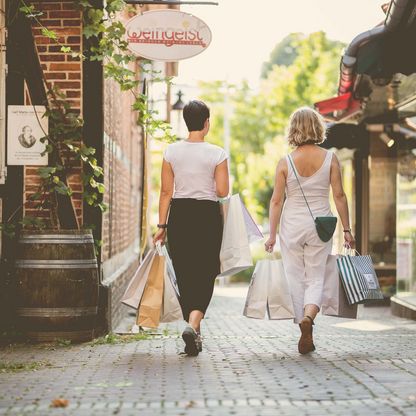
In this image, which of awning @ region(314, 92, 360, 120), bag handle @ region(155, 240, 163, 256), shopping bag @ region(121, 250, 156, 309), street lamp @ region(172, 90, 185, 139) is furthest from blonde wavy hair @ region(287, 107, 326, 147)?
street lamp @ region(172, 90, 185, 139)

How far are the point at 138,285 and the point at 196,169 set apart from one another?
94 cm

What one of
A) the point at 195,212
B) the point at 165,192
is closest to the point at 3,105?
the point at 165,192

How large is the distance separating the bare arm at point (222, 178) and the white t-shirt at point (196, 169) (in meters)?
0.03

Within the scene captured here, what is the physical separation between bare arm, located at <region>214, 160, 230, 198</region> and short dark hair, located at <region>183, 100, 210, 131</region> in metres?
0.33

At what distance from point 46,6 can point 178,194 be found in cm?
277

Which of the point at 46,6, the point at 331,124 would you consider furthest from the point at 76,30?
the point at 331,124

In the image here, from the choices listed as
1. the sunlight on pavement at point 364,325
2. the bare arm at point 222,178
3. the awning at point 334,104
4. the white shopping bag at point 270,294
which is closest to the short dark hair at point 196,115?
the bare arm at point 222,178

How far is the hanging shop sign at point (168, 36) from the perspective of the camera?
8.92 meters

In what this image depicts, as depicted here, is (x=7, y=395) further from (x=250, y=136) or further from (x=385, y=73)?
(x=250, y=136)

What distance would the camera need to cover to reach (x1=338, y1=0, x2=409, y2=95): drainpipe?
29.6 ft

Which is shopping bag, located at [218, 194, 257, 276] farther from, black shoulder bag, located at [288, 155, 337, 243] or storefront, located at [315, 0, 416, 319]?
storefront, located at [315, 0, 416, 319]

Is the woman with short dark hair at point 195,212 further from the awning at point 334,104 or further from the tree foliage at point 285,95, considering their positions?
the tree foliage at point 285,95

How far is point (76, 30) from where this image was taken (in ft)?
30.0

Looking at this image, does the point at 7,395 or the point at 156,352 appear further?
the point at 156,352
